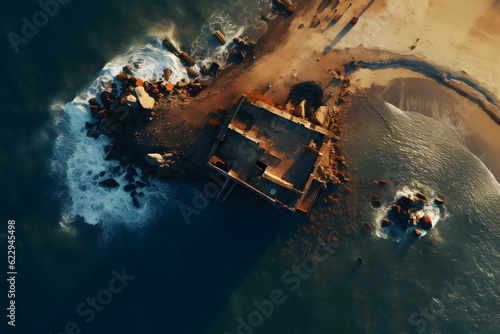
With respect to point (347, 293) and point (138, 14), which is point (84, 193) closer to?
point (138, 14)

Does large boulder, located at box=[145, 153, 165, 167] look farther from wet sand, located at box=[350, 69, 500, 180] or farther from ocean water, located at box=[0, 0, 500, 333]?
wet sand, located at box=[350, 69, 500, 180]

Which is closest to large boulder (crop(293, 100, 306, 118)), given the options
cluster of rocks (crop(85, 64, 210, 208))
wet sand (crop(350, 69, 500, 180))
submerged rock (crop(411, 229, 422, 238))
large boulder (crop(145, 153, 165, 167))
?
wet sand (crop(350, 69, 500, 180))

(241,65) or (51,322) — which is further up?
(241,65)

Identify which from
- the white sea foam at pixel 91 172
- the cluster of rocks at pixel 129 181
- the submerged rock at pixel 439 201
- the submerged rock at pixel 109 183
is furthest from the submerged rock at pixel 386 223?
the submerged rock at pixel 109 183

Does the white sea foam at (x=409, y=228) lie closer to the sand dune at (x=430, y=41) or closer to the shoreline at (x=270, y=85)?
the shoreline at (x=270, y=85)

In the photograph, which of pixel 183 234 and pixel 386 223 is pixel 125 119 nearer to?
pixel 183 234

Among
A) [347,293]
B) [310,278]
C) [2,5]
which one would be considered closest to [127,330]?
[310,278]
